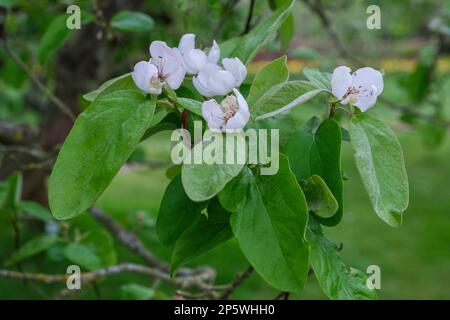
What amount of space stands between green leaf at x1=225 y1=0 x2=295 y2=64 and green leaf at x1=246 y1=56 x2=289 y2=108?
85mm

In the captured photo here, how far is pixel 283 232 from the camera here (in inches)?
26.2

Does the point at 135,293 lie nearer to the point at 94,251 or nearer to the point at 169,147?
the point at 94,251

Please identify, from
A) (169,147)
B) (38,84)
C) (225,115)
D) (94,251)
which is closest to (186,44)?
(225,115)

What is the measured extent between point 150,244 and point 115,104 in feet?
8.92

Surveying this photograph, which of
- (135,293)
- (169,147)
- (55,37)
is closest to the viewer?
(135,293)

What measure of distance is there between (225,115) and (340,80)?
0.45 feet

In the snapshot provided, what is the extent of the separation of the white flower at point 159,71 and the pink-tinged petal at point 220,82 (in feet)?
0.11

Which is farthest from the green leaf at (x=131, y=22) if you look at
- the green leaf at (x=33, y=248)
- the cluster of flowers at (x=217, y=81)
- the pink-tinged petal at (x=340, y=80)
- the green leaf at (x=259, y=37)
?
the pink-tinged petal at (x=340, y=80)

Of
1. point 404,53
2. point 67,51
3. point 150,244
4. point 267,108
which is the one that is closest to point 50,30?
point 267,108

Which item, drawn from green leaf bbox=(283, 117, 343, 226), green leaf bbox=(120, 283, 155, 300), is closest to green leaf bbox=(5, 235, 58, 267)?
green leaf bbox=(120, 283, 155, 300)

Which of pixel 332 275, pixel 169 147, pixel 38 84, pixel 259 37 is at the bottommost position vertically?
pixel 332 275

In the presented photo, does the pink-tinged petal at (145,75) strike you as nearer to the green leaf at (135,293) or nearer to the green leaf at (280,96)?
the green leaf at (280,96)

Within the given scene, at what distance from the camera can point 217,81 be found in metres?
0.71

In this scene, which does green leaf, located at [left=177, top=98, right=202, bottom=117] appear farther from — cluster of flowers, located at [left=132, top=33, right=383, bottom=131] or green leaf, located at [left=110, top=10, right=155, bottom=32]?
green leaf, located at [left=110, top=10, right=155, bottom=32]
